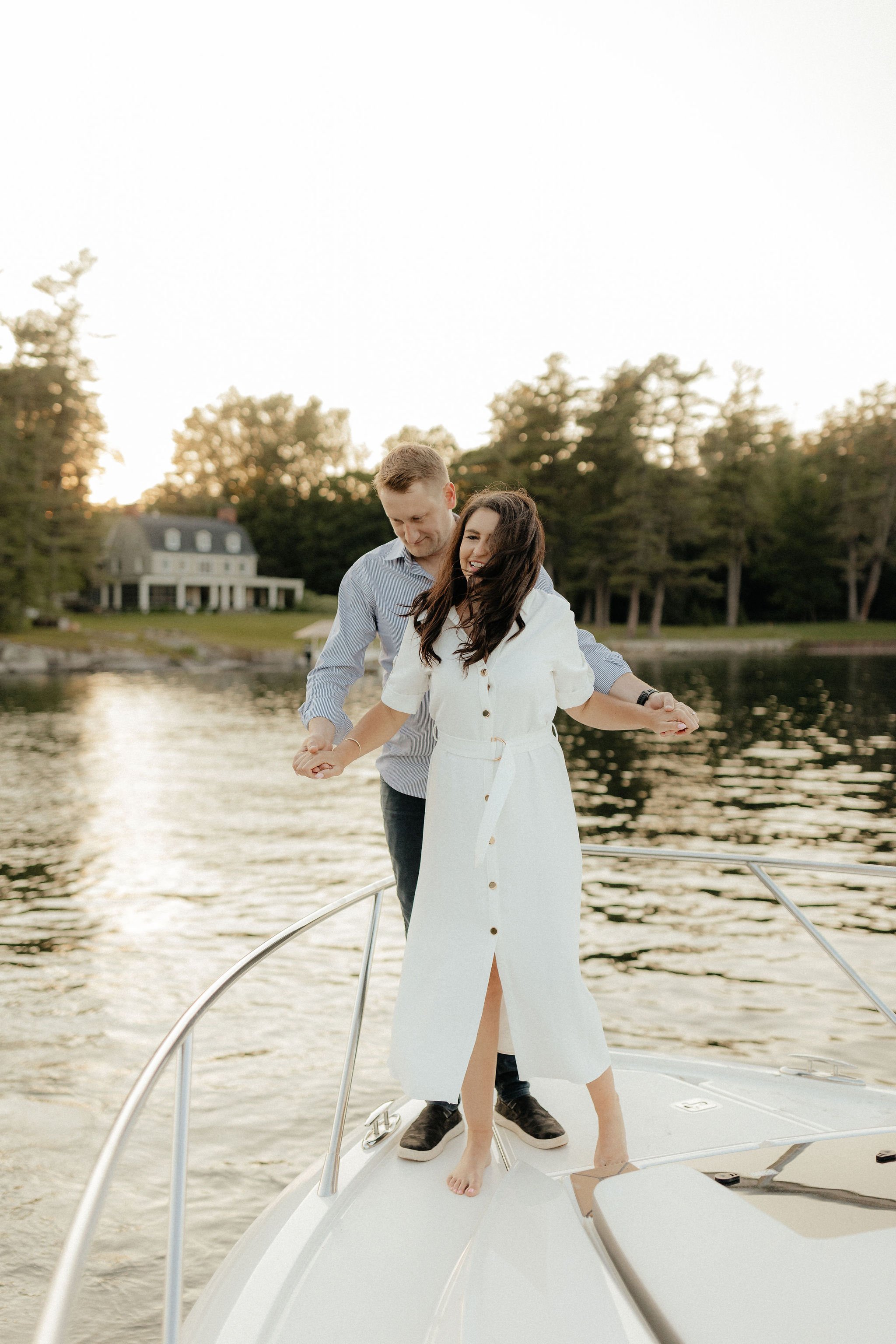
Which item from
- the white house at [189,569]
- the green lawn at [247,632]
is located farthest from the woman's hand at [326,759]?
the white house at [189,569]

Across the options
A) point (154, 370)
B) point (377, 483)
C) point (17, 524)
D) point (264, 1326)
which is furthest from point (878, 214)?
point (154, 370)

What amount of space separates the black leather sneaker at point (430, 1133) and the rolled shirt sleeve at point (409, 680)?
32.8 inches

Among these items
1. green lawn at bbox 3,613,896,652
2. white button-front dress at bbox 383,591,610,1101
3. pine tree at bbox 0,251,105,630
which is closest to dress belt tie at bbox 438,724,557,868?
white button-front dress at bbox 383,591,610,1101

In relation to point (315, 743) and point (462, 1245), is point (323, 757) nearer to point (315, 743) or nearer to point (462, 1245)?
point (315, 743)

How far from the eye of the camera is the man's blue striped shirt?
7.46 ft

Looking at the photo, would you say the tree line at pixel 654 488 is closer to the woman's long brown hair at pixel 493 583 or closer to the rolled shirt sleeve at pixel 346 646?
the rolled shirt sleeve at pixel 346 646

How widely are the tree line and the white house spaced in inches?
115

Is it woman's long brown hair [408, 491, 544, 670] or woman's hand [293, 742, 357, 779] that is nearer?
woman's long brown hair [408, 491, 544, 670]

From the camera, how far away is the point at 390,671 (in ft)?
7.34

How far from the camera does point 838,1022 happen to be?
253 inches

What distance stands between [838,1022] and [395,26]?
1104cm

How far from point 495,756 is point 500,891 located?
254 mm

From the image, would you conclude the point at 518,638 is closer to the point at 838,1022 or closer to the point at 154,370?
the point at 838,1022

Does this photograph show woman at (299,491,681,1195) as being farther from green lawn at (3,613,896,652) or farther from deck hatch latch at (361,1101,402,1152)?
green lawn at (3,613,896,652)
